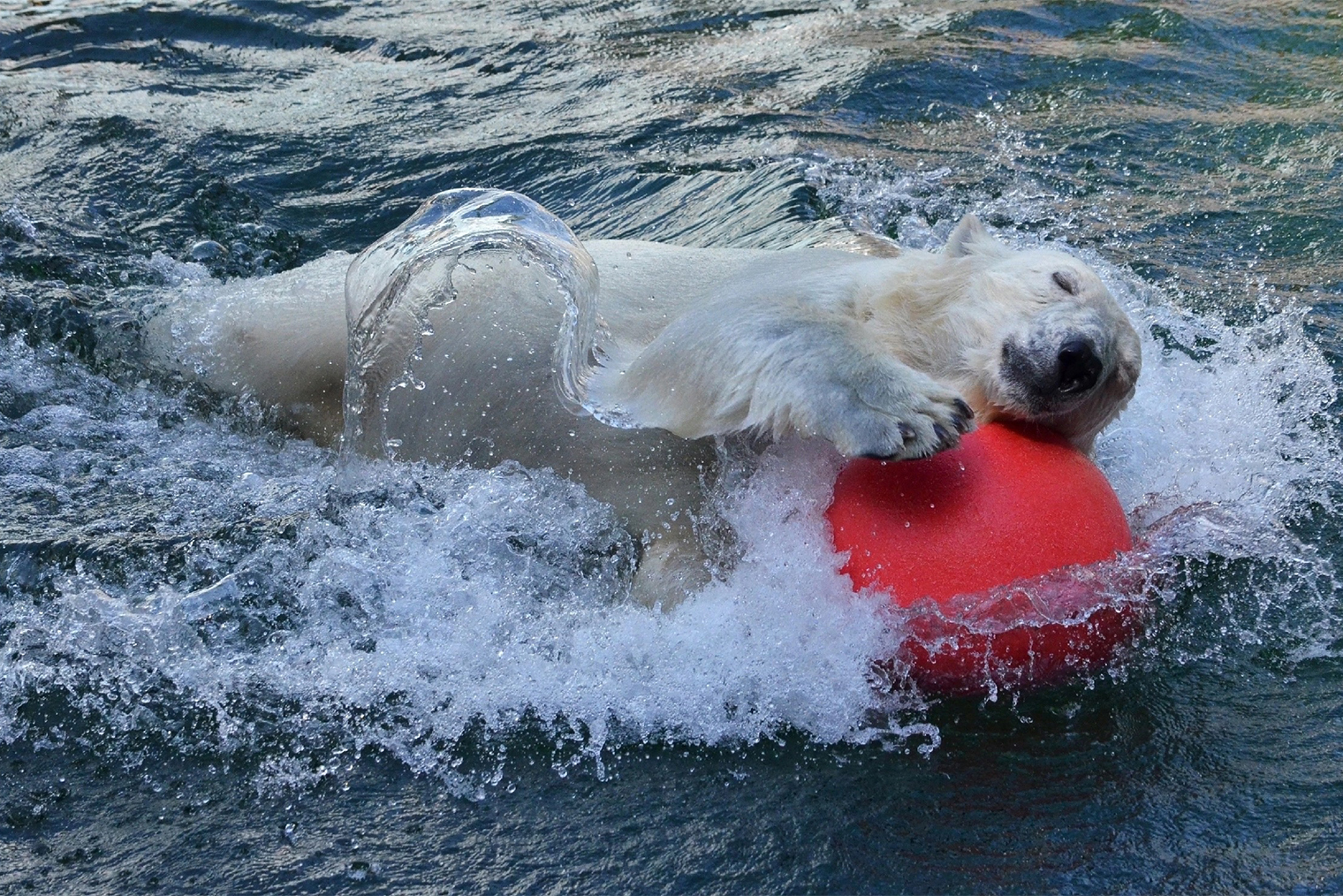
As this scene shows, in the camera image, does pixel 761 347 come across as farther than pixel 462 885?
Yes

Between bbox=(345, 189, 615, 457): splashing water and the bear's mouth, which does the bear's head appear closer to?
the bear's mouth

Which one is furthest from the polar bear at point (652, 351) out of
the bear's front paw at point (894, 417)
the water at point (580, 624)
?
the water at point (580, 624)

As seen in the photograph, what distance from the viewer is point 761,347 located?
115 inches

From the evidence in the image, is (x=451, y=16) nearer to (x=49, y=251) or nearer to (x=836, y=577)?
(x=49, y=251)

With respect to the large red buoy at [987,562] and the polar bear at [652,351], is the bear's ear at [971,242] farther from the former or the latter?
the large red buoy at [987,562]

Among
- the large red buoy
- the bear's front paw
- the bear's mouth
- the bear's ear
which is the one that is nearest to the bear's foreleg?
the bear's front paw

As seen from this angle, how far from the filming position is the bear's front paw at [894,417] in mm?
2582

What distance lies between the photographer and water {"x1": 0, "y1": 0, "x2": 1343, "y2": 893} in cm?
235

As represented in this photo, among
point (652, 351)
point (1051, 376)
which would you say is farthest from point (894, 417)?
point (652, 351)

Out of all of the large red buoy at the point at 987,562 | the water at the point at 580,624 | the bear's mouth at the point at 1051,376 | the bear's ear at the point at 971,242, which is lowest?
the water at the point at 580,624

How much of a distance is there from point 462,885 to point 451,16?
6.85 metres

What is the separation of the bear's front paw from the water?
10.3 inches

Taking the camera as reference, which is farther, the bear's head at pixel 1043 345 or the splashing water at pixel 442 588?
the bear's head at pixel 1043 345

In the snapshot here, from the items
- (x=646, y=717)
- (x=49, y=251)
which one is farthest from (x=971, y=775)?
(x=49, y=251)
